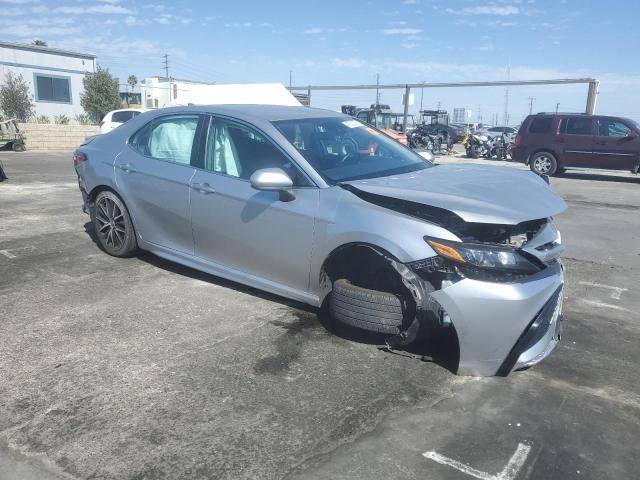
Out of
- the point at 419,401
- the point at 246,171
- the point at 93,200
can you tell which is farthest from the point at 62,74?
the point at 419,401

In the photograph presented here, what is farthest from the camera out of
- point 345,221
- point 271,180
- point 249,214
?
point 249,214

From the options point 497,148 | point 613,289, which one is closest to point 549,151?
point 497,148

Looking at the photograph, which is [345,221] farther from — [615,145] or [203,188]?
[615,145]

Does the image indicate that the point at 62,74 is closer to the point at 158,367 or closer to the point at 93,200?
the point at 93,200

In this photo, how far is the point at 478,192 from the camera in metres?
3.36

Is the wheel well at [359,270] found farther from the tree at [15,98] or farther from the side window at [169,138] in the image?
the tree at [15,98]

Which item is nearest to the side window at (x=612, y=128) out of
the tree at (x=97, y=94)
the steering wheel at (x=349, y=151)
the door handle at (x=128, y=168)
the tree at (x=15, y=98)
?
the steering wheel at (x=349, y=151)

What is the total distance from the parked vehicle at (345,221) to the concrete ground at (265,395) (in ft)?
0.93

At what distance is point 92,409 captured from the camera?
2.81 meters

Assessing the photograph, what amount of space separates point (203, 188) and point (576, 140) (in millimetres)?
14424

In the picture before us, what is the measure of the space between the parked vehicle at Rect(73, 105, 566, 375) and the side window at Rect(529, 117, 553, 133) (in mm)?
13299

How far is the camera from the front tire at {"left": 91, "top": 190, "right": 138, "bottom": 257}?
5.14 m

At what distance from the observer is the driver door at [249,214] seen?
12.3 ft

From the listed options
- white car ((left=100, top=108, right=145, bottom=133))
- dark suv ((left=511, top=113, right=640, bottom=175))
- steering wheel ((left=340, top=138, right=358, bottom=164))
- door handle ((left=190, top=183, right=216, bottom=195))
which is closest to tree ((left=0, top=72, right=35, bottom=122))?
white car ((left=100, top=108, right=145, bottom=133))
